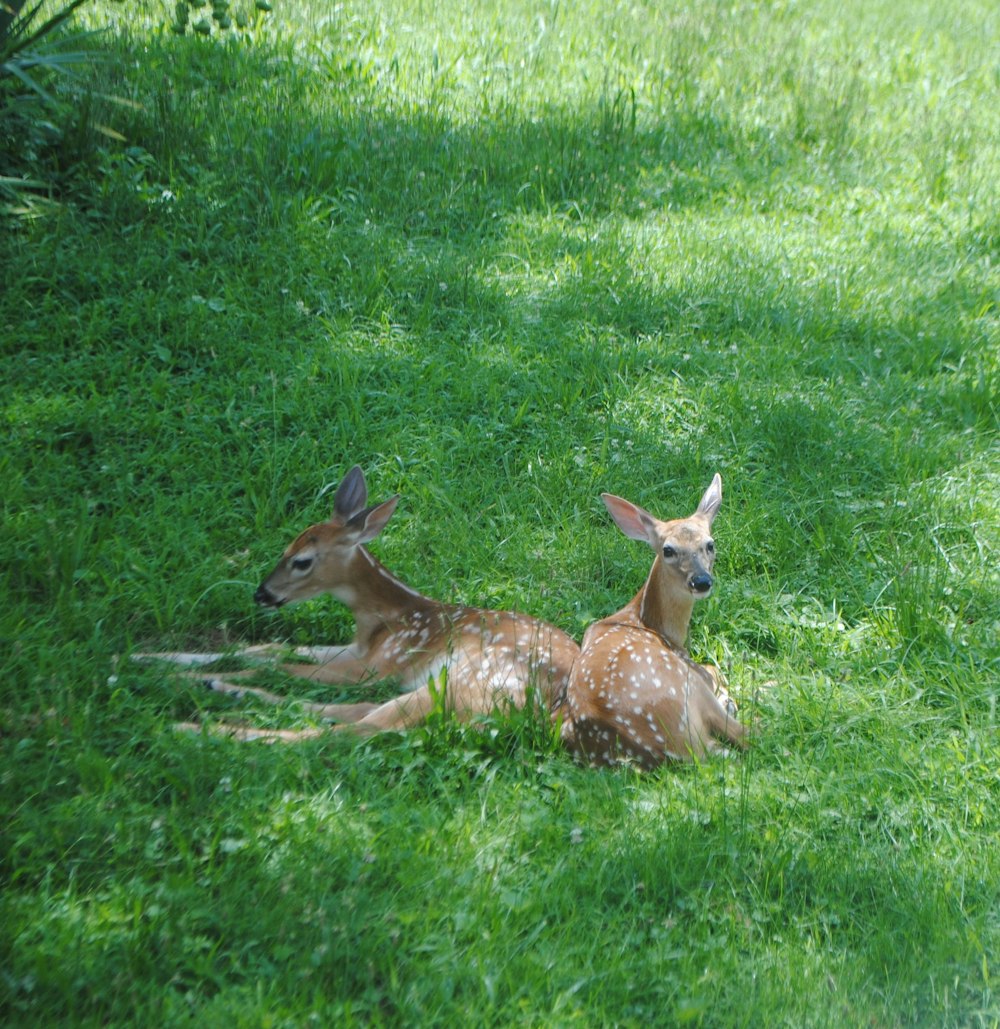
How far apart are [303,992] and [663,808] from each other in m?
1.24

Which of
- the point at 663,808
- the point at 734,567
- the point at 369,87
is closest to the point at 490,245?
the point at 369,87

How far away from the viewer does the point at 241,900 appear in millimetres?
3018

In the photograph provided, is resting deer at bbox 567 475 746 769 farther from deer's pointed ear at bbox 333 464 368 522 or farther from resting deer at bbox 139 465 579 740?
deer's pointed ear at bbox 333 464 368 522

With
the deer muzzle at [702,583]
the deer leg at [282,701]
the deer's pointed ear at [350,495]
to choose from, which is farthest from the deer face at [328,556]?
the deer muzzle at [702,583]

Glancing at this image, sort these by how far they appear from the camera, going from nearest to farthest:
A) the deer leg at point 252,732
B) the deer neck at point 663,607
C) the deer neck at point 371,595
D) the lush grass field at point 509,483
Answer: the lush grass field at point 509,483
the deer leg at point 252,732
the deer neck at point 663,607
the deer neck at point 371,595

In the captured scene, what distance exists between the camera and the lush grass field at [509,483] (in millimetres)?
3014

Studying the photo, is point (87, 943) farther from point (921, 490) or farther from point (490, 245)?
point (490, 245)

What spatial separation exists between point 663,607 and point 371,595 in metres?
1.13

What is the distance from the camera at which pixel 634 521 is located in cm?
471

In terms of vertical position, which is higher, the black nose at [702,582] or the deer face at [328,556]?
the black nose at [702,582]

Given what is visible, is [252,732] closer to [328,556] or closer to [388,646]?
[388,646]

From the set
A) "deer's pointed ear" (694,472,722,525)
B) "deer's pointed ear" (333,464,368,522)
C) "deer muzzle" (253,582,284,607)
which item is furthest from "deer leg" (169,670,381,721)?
"deer's pointed ear" (694,472,722,525)

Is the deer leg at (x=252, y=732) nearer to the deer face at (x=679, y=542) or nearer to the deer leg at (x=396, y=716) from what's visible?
the deer leg at (x=396, y=716)

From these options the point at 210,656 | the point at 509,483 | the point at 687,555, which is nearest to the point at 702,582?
the point at 687,555
